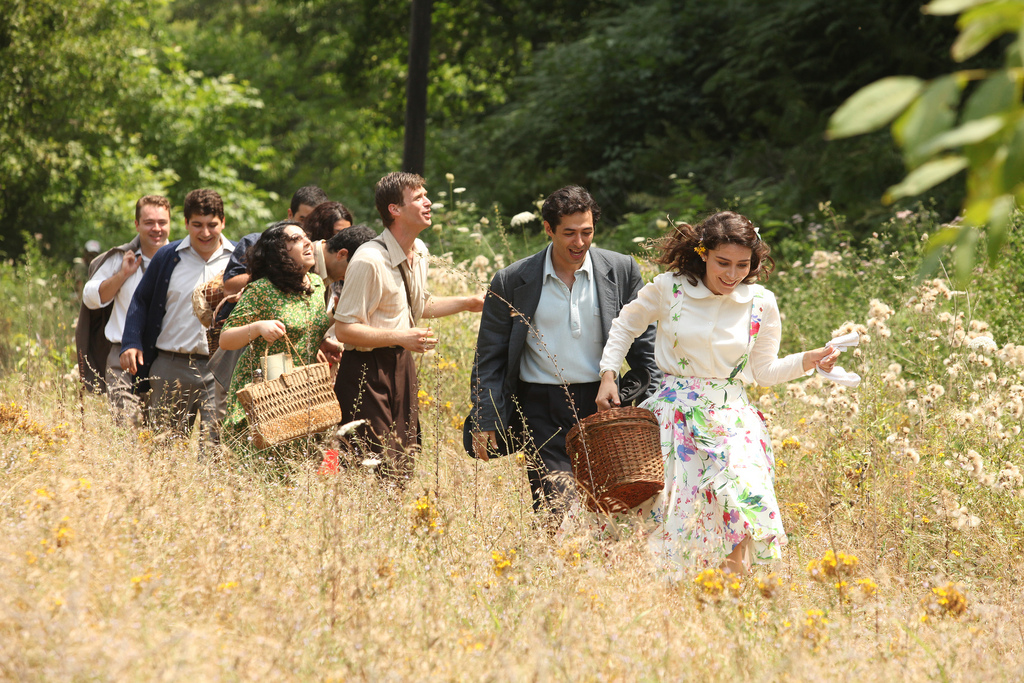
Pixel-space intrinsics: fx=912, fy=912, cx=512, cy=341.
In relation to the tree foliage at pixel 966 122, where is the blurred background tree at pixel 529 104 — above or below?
below

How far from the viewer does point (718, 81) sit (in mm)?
13328

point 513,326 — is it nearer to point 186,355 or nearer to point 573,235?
point 573,235

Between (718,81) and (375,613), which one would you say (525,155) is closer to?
(718,81)

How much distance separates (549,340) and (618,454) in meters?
0.81

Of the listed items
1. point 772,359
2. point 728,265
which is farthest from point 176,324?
point 772,359

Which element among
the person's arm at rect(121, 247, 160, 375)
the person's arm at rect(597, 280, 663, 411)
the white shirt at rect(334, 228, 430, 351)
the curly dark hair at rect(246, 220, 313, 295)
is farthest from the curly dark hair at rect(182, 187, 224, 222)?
the person's arm at rect(597, 280, 663, 411)

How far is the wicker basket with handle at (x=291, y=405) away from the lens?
441cm

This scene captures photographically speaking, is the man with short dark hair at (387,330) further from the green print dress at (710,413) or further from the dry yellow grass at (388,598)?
the green print dress at (710,413)

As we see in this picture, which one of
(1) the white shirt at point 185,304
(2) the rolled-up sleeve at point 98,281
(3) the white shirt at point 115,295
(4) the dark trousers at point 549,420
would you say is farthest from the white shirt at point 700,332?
(2) the rolled-up sleeve at point 98,281

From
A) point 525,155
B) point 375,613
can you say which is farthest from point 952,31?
point 375,613

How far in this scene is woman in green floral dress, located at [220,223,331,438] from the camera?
4941 mm

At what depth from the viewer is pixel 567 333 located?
14.7 feet

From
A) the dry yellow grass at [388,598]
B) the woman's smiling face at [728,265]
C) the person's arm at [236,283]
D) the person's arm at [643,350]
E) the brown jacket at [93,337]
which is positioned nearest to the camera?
the dry yellow grass at [388,598]

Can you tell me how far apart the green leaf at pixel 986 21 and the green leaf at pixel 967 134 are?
0.13 metres
